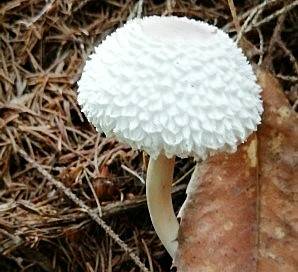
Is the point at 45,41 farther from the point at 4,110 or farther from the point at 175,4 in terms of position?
the point at 175,4

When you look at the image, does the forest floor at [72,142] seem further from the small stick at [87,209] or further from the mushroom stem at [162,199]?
the mushroom stem at [162,199]

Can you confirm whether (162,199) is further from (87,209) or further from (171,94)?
(171,94)

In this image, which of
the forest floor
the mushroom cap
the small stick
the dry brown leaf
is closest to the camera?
the mushroom cap

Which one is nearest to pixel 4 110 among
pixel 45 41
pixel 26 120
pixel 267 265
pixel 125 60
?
pixel 26 120

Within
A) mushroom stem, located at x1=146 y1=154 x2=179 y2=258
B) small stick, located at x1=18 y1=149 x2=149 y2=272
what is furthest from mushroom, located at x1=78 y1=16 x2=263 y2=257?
small stick, located at x1=18 y1=149 x2=149 y2=272

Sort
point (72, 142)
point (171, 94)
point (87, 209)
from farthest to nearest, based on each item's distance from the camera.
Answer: point (72, 142) → point (87, 209) → point (171, 94)

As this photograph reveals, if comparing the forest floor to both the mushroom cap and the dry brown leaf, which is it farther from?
the mushroom cap

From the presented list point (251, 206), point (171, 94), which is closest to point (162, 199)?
point (251, 206)

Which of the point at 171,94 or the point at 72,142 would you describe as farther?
the point at 72,142
